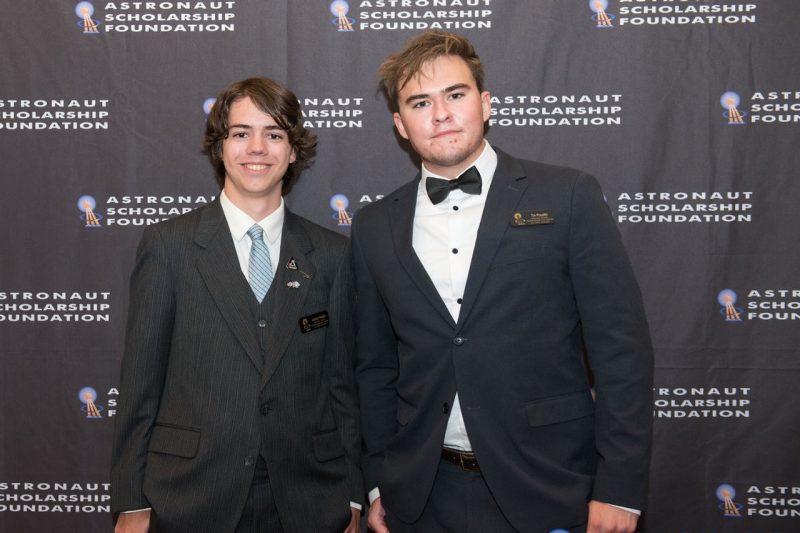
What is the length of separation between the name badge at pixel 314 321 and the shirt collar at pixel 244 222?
0.31 m

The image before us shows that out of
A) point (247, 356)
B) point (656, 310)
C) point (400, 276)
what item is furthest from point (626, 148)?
point (247, 356)

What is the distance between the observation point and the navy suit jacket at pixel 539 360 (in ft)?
6.44

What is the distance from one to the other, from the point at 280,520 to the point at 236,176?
3.83 ft

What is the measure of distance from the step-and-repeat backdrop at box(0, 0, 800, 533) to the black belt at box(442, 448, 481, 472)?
1.20 meters

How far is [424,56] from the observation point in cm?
218

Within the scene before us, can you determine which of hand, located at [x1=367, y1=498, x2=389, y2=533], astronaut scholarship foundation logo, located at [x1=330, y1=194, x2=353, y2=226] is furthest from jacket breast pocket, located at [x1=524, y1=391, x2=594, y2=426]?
astronaut scholarship foundation logo, located at [x1=330, y1=194, x2=353, y2=226]

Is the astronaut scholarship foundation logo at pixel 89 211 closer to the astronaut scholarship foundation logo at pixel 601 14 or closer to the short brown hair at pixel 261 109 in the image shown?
the short brown hair at pixel 261 109

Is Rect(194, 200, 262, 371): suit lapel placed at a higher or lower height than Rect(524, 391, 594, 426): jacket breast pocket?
higher

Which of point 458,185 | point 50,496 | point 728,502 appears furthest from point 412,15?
point 50,496

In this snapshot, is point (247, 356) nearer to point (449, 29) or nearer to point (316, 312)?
point (316, 312)

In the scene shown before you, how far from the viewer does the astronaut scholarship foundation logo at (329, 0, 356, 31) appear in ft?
9.41

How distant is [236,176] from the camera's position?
2268 millimetres

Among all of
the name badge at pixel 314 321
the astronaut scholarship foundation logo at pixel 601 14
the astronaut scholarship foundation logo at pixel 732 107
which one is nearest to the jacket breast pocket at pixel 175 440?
the name badge at pixel 314 321

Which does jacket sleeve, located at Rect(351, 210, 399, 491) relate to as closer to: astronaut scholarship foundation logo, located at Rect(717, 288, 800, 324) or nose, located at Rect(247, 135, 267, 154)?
nose, located at Rect(247, 135, 267, 154)
